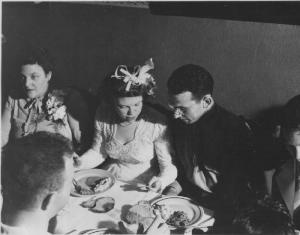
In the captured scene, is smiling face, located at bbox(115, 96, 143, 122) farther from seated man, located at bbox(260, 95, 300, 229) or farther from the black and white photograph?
seated man, located at bbox(260, 95, 300, 229)

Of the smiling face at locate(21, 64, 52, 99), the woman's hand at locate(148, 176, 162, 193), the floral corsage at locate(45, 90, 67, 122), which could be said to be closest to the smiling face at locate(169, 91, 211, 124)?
the woman's hand at locate(148, 176, 162, 193)

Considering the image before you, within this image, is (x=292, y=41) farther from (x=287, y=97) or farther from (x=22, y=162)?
(x=22, y=162)

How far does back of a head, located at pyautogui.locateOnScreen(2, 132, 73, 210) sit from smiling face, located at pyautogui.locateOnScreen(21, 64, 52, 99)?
2.44 ft

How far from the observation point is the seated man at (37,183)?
1.47m

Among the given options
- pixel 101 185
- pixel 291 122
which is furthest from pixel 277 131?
pixel 101 185

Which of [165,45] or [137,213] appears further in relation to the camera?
[165,45]

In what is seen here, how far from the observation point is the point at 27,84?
2170 mm

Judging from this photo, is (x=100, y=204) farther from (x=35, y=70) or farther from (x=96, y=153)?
(x=35, y=70)

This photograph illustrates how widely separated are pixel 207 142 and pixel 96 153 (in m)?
0.72

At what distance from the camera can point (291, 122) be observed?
189cm

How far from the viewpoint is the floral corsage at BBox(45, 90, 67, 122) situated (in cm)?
220

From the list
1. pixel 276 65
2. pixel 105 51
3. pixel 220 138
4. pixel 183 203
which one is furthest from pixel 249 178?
pixel 105 51

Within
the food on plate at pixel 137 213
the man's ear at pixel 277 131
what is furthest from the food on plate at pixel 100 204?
the man's ear at pixel 277 131

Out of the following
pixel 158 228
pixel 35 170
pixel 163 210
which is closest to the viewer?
pixel 35 170
